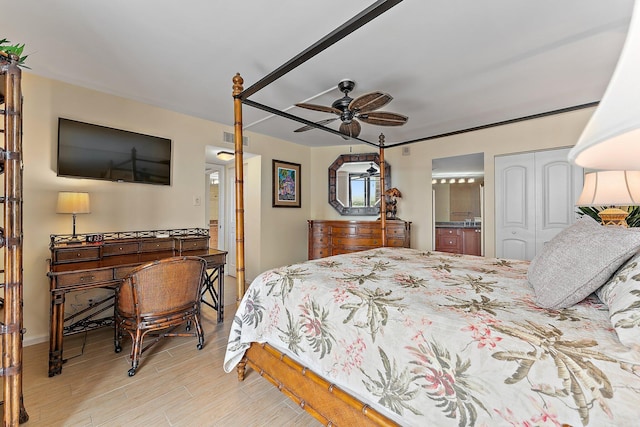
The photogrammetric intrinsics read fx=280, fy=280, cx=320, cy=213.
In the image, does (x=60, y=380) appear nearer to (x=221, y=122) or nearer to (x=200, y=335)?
(x=200, y=335)

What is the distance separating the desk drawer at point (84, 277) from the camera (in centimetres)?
205

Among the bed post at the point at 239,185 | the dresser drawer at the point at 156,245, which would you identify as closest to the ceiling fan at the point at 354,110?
the bed post at the point at 239,185

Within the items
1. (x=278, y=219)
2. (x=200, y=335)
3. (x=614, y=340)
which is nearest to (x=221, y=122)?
(x=278, y=219)

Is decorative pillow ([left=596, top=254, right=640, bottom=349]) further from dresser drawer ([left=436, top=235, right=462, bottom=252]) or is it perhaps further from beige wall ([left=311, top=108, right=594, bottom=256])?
dresser drawer ([left=436, top=235, right=462, bottom=252])

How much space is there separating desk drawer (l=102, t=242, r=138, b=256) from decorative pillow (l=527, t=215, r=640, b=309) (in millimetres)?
3223

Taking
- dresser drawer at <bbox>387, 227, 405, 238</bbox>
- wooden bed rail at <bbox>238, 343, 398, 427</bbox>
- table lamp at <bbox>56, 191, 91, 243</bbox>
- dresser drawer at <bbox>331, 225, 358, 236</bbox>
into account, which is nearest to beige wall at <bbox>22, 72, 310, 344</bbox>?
table lamp at <bbox>56, 191, 91, 243</bbox>

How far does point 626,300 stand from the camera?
2.89 feet

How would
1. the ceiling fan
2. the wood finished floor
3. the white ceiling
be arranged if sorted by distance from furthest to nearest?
the ceiling fan
the white ceiling
the wood finished floor

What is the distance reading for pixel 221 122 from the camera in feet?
12.5

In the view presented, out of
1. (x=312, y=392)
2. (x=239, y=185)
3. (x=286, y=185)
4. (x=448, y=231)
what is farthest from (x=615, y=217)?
(x=286, y=185)

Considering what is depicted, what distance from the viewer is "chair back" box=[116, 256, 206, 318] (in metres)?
2.06

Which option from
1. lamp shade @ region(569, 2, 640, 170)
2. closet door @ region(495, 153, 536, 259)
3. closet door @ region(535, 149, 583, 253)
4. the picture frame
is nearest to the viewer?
lamp shade @ region(569, 2, 640, 170)

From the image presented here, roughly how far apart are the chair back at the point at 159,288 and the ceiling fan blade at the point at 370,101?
6.00 feet

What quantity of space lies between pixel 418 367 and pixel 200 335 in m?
2.05
